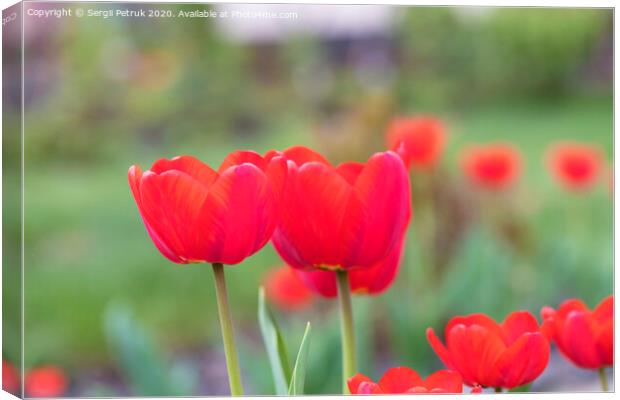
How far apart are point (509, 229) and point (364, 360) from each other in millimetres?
762

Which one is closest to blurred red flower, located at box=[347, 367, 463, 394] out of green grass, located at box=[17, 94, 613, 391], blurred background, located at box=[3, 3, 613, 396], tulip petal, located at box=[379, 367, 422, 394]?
tulip petal, located at box=[379, 367, 422, 394]

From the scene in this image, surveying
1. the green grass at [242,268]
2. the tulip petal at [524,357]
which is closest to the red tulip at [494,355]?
the tulip petal at [524,357]

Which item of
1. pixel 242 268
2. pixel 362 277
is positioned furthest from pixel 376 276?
pixel 242 268

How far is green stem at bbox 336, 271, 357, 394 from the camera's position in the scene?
0.71m

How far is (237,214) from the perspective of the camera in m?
0.66

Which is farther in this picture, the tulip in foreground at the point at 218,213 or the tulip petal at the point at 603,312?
the tulip petal at the point at 603,312

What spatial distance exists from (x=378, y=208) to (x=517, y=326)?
0.44 feet

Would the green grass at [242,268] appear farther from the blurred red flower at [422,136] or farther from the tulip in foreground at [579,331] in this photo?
the tulip in foreground at [579,331]

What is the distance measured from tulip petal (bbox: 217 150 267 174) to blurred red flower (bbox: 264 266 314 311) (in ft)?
3.28

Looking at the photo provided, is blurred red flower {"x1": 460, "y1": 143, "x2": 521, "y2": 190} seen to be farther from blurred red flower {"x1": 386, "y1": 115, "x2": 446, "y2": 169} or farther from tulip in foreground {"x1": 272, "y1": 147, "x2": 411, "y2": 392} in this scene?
tulip in foreground {"x1": 272, "y1": 147, "x2": 411, "y2": 392}

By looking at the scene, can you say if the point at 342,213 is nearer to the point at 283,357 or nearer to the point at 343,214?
the point at 343,214

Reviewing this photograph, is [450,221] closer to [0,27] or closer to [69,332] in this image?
[69,332]

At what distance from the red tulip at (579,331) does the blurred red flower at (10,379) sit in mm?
625

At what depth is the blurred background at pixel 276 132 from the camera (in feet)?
5.17
